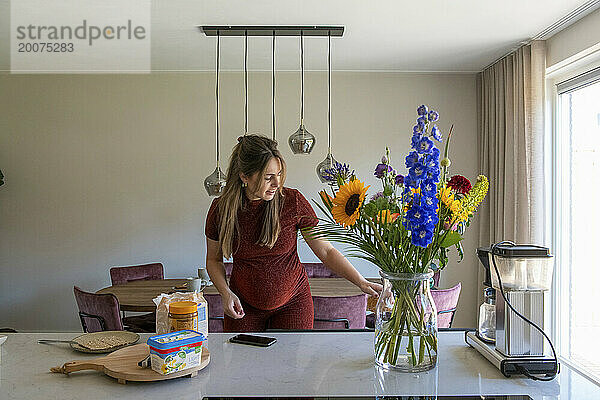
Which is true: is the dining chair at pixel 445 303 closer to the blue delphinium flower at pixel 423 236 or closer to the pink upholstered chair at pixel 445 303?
the pink upholstered chair at pixel 445 303

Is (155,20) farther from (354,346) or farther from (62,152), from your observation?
(354,346)

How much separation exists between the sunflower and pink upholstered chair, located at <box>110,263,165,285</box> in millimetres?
3397

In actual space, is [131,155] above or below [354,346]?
above

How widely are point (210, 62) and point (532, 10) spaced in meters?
2.66

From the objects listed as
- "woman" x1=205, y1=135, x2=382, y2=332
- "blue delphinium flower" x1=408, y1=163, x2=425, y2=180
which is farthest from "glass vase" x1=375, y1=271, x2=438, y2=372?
"woman" x1=205, y1=135, x2=382, y2=332

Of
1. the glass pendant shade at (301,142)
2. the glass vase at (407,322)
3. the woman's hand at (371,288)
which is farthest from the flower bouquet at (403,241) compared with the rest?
the glass pendant shade at (301,142)

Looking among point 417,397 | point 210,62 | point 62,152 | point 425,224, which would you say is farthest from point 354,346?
point 62,152

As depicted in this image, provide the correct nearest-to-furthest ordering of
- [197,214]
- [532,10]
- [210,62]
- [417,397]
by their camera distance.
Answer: [417,397], [532,10], [210,62], [197,214]

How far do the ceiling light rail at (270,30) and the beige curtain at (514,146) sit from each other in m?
1.48

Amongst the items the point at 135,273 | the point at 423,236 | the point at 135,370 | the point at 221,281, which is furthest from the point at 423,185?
the point at 135,273

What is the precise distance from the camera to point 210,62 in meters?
4.91

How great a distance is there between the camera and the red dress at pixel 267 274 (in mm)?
2055

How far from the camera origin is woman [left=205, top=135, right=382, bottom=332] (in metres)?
2.05

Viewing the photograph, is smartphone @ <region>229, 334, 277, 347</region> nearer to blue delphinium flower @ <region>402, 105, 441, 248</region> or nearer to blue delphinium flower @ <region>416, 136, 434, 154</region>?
blue delphinium flower @ <region>402, 105, 441, 248</region>
